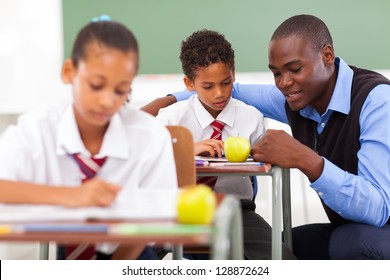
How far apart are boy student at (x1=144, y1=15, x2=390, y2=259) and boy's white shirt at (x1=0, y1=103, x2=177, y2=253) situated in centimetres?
66

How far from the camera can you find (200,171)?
215 centimetres

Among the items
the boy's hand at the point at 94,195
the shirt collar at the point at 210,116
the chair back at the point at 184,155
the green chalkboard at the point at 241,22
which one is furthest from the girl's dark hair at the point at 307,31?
the green chalkboard at the point at 241,22

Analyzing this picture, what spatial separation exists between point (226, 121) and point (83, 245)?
1097mm

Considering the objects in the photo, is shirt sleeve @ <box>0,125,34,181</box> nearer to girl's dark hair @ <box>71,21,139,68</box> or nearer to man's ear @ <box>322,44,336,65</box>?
girl's dark hair @ <box>71,21,139,68</box>

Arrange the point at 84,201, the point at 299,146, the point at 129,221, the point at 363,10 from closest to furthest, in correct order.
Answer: the point at 129,221
the point at 84,201
the point at 299,146
the point at 363,10

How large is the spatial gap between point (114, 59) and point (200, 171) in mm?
783

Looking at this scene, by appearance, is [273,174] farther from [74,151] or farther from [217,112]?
[74,151]

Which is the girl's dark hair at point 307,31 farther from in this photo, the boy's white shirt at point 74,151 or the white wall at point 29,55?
the white wall at point 29,55

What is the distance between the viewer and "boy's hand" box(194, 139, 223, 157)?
245 cm

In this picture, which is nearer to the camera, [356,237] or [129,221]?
[129,221]

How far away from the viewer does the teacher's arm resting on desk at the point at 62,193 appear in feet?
4.26

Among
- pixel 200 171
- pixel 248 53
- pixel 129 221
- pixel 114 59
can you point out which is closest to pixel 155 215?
pixel 129 221

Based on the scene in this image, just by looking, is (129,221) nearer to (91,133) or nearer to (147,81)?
(91,133)

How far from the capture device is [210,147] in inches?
97.1
